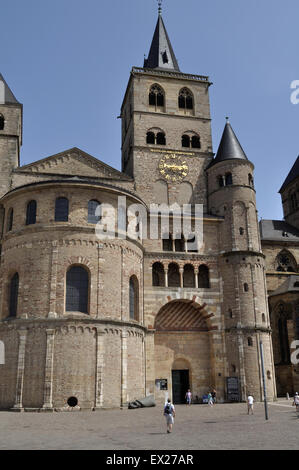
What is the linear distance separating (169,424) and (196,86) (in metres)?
40.7

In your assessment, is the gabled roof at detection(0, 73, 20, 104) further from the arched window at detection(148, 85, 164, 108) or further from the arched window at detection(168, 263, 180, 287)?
the arched window at detection(168, 263, 180, 287)

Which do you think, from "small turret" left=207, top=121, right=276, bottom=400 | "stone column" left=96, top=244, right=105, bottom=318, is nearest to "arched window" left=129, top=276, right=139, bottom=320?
"stone column" left=96, top=244, right=105, bottom=318

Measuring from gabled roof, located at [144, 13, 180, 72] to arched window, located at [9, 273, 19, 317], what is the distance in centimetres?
3046

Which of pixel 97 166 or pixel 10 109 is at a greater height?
pixel 10 109

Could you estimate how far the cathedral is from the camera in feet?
100

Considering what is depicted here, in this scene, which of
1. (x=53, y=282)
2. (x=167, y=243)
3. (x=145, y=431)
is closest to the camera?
(x=145, y=431)

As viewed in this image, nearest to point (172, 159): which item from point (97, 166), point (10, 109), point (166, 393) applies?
point (97, 166)

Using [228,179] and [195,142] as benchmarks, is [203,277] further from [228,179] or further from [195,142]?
[195,142]

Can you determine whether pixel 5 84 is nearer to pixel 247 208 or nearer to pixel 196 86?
pixel 196 86

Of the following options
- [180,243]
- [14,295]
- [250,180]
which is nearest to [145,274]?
[180,243]

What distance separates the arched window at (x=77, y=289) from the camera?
104ft

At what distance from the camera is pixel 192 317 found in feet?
129

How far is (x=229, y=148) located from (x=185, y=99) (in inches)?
Answer: 376

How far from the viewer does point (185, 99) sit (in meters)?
50.7
